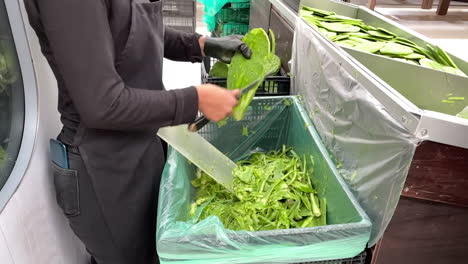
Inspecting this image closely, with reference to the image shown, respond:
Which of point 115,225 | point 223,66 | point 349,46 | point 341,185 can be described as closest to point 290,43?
point 223,66

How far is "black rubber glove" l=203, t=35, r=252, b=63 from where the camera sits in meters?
1.20

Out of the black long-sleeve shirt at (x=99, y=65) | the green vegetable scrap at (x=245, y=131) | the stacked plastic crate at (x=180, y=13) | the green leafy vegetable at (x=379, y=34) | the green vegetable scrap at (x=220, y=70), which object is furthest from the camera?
the stacked plastic crate at (x=180, y=13)

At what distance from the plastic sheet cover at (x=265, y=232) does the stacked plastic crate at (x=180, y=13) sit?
86.2 inches

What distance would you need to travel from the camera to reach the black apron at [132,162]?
0.88 metres

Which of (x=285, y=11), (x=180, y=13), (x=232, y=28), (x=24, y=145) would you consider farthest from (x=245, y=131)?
(x=180, y=13)

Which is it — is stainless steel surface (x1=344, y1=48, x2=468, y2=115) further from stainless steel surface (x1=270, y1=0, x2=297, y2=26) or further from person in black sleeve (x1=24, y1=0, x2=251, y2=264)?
stainless steel surface (x1=270, y1=0, x2=297, y2=26)

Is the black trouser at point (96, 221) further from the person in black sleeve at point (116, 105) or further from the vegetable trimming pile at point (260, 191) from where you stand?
the vegetable trimming pile at point (260, 191)

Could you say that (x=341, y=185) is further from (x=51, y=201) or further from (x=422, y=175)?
(x=51, y=201)

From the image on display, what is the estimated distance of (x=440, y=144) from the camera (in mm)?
758

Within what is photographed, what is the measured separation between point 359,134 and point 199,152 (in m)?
0.52

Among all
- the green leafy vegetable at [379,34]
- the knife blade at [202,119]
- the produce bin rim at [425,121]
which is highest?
→ the green leafy vegetable at [379,34]

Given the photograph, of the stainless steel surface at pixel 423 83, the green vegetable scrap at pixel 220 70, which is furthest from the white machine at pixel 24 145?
the stainless steel surface at pixel 423 83

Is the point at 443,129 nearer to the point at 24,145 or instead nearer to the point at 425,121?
the point at 425,121

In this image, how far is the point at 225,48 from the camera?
125 cm
